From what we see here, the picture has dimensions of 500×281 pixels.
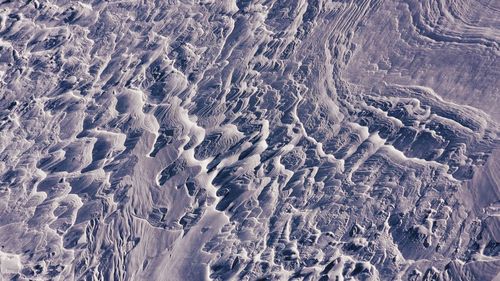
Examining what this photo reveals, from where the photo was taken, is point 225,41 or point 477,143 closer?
point 477,143

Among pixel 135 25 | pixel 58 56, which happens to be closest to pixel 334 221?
pixel 135 25

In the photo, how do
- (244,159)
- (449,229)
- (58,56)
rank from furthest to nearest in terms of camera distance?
(58,56), (244,159), (449,229)

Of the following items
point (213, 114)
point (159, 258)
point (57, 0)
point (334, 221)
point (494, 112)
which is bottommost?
point (159, 258)

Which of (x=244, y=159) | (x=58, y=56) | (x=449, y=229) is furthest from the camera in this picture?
(x=58, y=56)

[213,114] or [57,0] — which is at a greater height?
[57,0]

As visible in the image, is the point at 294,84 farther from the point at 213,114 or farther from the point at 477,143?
the point at 477,143

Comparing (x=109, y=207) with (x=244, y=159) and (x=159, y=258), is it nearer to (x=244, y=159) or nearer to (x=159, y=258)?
(x=159, y=258)

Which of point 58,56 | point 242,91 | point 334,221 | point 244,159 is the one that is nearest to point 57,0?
point 58,56
